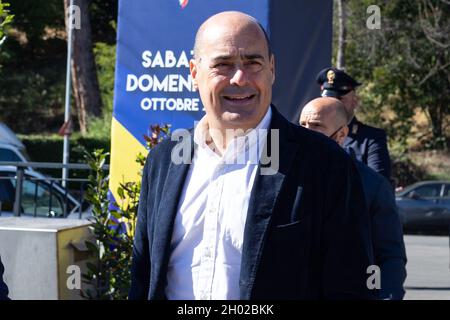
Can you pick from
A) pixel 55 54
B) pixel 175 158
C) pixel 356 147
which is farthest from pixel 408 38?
pixel 175 158

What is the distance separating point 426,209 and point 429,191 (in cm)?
81

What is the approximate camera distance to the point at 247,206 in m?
2.94

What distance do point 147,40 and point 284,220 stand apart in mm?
3675

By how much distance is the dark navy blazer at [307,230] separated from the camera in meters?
2.84

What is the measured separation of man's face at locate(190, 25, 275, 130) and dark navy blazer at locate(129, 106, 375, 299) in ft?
0.46

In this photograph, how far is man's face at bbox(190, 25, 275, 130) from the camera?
2.96 meters

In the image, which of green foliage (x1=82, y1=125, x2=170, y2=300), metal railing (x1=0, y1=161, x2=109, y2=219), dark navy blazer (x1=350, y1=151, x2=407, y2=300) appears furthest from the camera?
metal railing (x1=0, y1=161, x2=109, y2=219)

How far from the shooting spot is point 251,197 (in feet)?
9.55

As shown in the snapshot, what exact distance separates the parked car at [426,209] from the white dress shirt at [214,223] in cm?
2223

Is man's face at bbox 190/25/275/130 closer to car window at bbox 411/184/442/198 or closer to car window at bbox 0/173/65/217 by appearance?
car window at bbox 0/173/65/217

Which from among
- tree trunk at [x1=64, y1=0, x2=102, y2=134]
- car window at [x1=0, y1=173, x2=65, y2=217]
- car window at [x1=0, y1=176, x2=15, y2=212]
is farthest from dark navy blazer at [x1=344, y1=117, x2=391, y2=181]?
tree trunk at [x1=64, y1=0, x2=102, y2=134]

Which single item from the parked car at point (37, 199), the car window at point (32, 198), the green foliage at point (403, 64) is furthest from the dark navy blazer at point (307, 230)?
the green foliage at point (403, 64)

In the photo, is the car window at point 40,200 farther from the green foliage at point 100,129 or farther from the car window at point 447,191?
the green foliage at point 100,129
